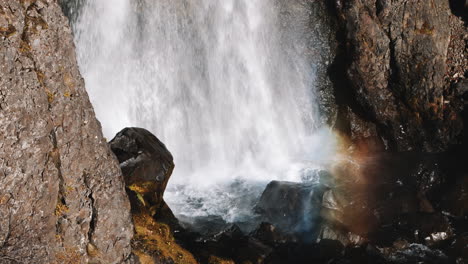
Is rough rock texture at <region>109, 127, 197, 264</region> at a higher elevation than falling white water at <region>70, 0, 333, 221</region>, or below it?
below

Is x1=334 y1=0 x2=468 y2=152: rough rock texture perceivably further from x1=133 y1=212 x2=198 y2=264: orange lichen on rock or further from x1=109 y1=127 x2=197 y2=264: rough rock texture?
x1=133 y1=212 x2=198 y2=264: orange lichen on rock

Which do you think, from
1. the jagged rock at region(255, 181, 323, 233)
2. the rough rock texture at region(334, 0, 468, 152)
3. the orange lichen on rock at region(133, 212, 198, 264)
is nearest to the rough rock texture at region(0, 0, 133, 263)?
the orange lichen on rock at region(133, 212, 198, 264)

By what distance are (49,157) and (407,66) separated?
586 inches

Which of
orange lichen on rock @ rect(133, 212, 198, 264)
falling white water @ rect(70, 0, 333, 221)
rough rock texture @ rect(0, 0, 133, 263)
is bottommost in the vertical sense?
orange lichen on rock @ rect(133, 212, 198, 264)

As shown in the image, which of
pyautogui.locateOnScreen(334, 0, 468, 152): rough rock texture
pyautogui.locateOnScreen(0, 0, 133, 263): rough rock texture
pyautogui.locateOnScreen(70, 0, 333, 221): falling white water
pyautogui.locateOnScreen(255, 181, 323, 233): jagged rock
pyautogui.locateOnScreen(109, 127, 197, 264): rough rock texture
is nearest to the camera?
pyautogui.locateOnScreen(0, 0, 133, 263): rough rock texture

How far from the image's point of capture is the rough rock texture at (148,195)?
277 inches

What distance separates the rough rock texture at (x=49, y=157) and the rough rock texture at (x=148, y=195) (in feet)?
2.00

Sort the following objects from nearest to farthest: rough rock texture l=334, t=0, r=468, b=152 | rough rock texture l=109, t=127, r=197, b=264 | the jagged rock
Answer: rough rock texture l=109, t=127, r=197, b=264
the jagged rock
rough rock texture l=334, t=0, r=468, b=152

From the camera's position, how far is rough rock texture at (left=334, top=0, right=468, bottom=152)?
16.0m

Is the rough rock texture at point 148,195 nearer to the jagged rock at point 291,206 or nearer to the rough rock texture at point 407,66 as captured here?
the jagged rock at point 291,206

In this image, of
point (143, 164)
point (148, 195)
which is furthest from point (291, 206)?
point (143, 164)

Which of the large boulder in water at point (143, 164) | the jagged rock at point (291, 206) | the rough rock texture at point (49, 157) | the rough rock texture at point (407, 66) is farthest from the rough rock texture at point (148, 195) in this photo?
the rough rock texture at point (407, 66)

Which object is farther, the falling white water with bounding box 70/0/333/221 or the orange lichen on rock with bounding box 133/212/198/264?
the falling white water with bounding box 70/0/333/221

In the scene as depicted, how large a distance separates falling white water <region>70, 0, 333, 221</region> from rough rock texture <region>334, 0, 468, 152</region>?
242 centimetres
